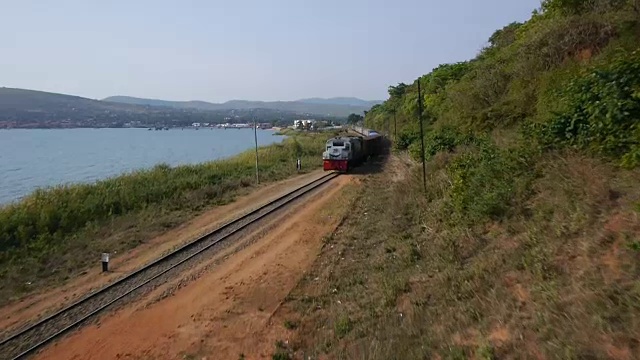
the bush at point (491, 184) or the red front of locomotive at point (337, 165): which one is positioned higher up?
the bush at point (491, 184)

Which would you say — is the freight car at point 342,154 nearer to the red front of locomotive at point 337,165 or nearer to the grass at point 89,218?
the red front of locomotive at point 337,165

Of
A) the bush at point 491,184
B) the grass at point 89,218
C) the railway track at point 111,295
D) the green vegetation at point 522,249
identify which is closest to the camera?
the green vegetation at point 522,249

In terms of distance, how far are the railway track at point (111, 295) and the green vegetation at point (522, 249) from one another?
417cm

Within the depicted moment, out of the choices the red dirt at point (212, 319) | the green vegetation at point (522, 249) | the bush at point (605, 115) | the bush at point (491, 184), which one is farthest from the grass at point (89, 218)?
the bush at point (605, 115)

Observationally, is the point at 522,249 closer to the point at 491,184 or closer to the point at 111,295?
the point at 491,184

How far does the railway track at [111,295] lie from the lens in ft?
30.2

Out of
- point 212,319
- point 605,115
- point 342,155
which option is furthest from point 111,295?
point 342,155

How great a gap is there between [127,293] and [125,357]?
10.4 feet

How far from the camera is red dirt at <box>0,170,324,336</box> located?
10.9 metres

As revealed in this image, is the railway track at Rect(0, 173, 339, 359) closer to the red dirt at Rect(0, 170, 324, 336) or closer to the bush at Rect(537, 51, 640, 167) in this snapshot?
the red dirt at Rect(0, 170, 324, 336)

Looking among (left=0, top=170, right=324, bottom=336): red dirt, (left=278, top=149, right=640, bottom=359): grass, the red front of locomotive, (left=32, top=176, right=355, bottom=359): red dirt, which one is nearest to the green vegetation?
(left=278, top=149, right=640, bottom=359): grass

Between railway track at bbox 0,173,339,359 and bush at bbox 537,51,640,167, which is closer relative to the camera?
bush at bbox 537,51,640,167

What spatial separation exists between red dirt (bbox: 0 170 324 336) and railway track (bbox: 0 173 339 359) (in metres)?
0.51

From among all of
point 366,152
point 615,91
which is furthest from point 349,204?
point 366,152
